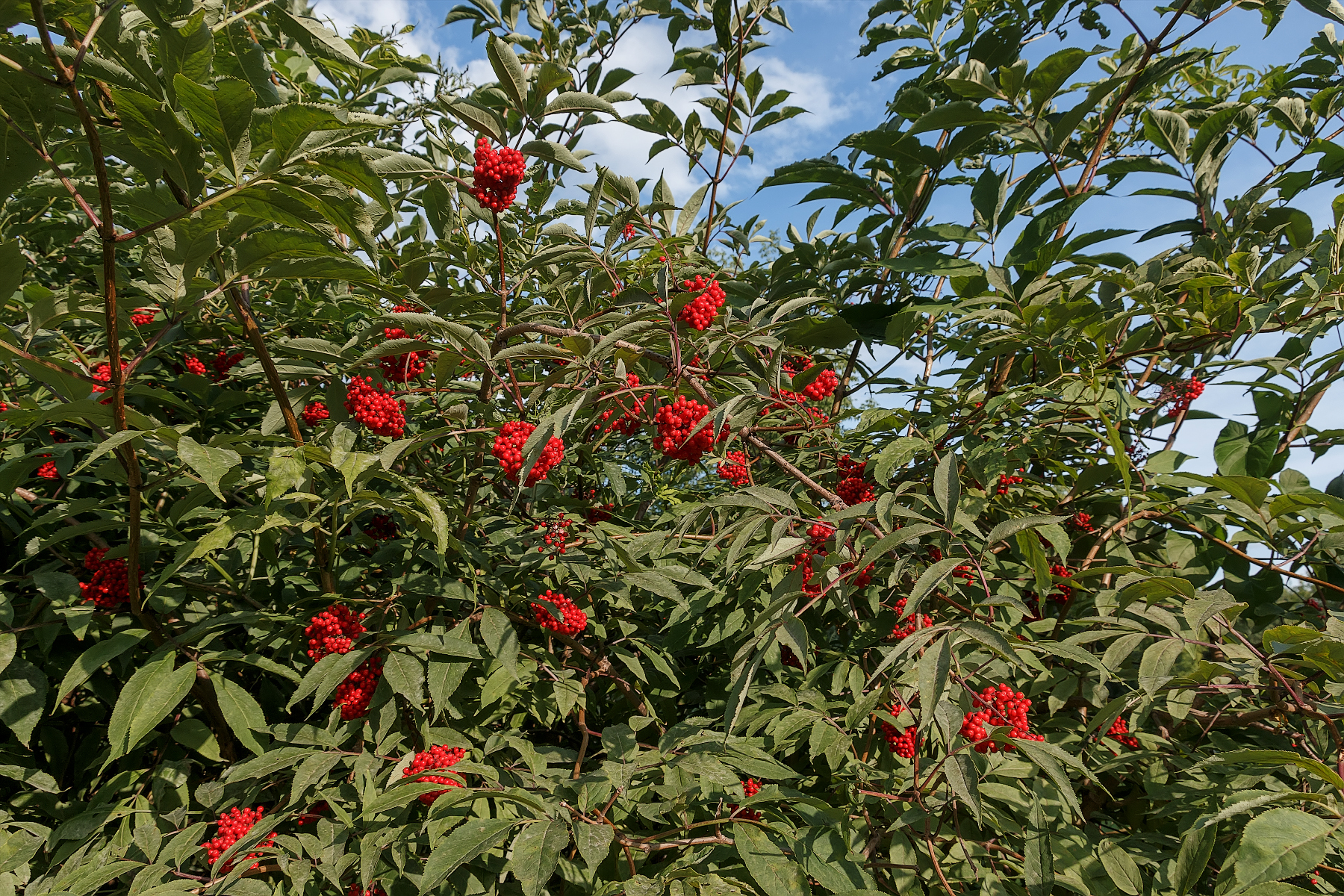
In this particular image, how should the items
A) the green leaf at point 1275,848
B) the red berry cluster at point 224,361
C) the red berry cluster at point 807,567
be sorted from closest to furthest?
the green leaf at point 1275,848, the red berry cluster at point 807,567, the red berry cluster at point 224,361

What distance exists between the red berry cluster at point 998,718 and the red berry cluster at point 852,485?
2.02ft

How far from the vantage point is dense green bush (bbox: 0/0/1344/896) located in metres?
1.46

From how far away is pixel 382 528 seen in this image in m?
2.40

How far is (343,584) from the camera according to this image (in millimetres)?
2121

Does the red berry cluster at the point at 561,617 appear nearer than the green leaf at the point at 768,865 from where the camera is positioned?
No

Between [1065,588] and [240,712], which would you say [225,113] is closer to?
[240,712]

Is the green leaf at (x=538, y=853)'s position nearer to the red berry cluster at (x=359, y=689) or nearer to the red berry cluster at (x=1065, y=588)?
the red berry cluster at (x=359, y=689)

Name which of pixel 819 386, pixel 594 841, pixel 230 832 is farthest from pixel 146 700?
pixel 819 386

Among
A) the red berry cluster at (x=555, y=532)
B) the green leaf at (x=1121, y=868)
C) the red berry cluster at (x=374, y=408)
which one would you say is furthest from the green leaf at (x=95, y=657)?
the green leaf at (x=1121, y=868)

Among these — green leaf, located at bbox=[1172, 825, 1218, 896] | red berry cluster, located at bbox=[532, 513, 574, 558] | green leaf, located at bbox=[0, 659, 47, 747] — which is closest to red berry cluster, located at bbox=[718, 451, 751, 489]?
red berry cluster, located at bbox=[532, 513, 574, 558]

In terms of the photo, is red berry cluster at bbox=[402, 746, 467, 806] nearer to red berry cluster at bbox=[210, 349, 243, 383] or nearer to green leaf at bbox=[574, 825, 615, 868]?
green leaf at bbox=[574, 825, 615, 868]

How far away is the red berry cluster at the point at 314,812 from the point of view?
186 cm

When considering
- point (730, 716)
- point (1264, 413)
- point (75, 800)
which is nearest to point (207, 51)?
point (730, 716)

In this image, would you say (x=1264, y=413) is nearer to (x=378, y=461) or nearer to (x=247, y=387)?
(x=378, y=461)
